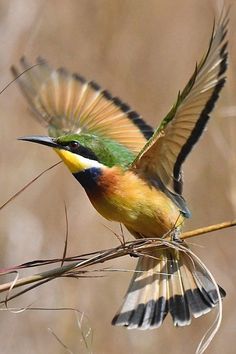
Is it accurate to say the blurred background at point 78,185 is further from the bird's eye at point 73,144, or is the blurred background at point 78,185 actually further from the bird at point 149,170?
the bird's eye at point 73,144

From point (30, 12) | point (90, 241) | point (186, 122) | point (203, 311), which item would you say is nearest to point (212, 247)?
Result: point (90, 241)

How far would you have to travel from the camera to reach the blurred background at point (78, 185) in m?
3.51

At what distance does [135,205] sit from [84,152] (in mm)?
193

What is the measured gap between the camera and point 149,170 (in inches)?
93.4

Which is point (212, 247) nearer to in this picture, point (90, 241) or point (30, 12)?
point (90, 241)

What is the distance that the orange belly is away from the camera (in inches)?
92.5

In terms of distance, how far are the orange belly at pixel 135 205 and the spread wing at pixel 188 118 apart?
0.05 meters

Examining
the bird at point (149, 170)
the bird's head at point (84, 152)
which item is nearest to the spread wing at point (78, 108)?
the bird at point (149, 170)

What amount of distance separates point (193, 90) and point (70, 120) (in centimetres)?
75

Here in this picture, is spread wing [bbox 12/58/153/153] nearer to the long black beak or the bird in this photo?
the bird

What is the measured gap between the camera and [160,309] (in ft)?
8.40

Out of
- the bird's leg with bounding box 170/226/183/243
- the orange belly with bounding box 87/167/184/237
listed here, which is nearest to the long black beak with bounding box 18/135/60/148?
the orange belly with bounding box 87/167/184/237

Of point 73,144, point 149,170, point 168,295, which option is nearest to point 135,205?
point 149,170

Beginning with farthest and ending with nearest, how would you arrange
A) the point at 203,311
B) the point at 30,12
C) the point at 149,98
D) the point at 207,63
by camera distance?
the point at 149,98 → the point at 30,12 → the point at 203,311 → the point at 207,63
